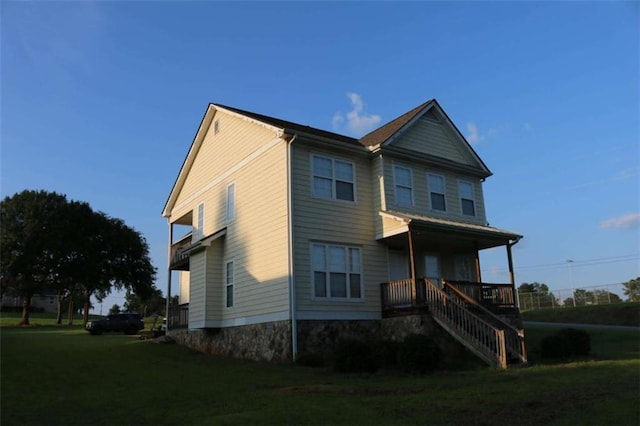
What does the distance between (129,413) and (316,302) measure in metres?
8.80

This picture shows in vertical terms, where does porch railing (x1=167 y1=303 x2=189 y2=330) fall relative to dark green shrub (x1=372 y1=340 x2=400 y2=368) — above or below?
above

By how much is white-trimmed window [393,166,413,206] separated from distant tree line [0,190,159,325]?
115 feet

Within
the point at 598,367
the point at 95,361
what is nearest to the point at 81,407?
the point at 95,361

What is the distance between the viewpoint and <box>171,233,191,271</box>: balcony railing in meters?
24.7

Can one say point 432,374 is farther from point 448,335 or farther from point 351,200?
point 351,200

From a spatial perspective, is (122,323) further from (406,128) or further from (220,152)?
(406,128)

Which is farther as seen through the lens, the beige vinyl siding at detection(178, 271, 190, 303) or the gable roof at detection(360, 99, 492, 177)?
the beige vinyl siding at detection(178, 271, 190, 303)

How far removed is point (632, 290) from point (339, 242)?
34662mm

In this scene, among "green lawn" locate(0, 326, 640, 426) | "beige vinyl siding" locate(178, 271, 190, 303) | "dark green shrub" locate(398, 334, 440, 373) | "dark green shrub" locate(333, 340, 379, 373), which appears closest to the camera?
"green lawn" locate(0, 326, 640, 426)

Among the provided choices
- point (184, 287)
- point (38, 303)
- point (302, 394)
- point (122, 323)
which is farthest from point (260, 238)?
point (38, 303)

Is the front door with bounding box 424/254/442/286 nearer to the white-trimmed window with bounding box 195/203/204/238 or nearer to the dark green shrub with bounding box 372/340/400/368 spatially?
the dark green shrub with bounding box 372/340/400/368

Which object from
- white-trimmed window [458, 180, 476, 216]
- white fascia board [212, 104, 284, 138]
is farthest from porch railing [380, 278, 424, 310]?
white fascia board [212, 104, 284, 138]

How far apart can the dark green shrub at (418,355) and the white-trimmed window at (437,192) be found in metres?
8.41

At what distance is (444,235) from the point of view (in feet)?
62.3
